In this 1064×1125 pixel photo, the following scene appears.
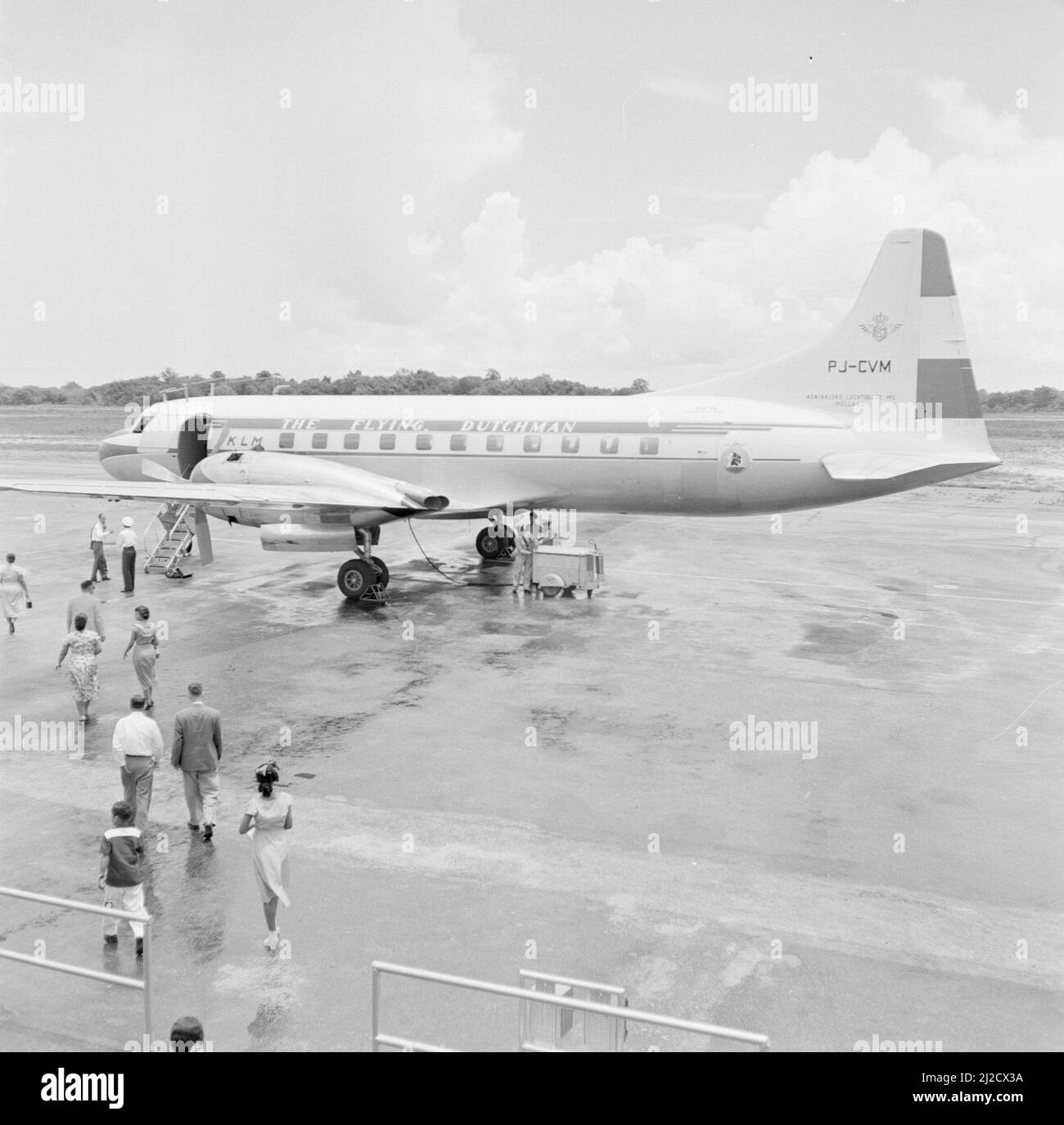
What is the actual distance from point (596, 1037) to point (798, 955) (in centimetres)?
275

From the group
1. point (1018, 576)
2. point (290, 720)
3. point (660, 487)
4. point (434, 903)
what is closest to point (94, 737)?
point (290, 720)

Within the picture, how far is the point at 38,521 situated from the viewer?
33844 mm

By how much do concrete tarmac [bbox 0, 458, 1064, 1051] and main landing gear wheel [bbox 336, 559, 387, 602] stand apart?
0.45 meters

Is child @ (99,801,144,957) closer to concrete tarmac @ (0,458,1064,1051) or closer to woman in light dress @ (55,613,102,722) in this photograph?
concrete tarmac @ (0,458,1064,1051)

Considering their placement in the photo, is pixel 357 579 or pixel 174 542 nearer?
pixel 357 579

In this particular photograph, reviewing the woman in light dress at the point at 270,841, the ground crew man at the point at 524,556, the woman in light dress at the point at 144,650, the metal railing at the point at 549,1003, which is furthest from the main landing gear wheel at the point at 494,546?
the metal railing at the point at 549,1003

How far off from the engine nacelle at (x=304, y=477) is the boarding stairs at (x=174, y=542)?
210 cm

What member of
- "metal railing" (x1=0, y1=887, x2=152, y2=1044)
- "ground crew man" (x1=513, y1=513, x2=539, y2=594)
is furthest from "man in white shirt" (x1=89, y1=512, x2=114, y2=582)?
"metal railing" (x1=0, y1=887, x2=152, y2=1044)

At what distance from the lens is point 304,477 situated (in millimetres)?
21938

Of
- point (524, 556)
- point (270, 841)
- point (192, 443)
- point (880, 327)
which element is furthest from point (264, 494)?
point (270, 841)

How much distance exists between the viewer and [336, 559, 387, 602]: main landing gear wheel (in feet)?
69.6

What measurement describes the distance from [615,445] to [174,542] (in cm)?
1224

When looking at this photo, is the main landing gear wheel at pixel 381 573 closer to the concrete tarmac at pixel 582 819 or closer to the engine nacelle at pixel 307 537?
the concrete tarmac at pixel 582 819

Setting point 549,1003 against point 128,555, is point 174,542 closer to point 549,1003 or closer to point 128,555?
point 128,555
